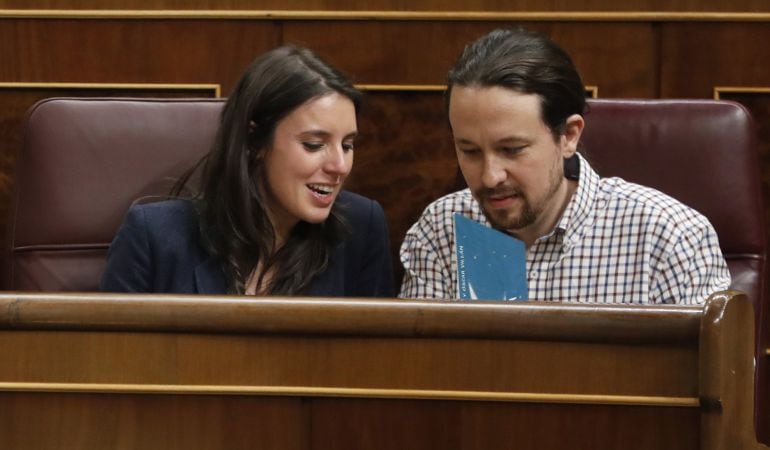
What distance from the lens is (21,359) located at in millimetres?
783

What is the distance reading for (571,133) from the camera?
1203 mm

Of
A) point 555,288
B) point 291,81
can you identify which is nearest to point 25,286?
point 291,81

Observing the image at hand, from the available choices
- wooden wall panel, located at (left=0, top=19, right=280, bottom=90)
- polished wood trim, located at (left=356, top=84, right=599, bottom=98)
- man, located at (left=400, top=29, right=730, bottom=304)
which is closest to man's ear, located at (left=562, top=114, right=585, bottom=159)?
man, located at (left=400, top=29, right=730, bottom=304)

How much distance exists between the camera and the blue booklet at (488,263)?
38.4 inches

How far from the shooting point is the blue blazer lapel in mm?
1256

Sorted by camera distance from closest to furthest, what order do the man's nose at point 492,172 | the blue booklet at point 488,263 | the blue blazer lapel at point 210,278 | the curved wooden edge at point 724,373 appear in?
the curved wooden edge at point 724,373
the blue booklet at point 488,263
the man's nose at point 492,172
the blue blazer lapel at point 210,278

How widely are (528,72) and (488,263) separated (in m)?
0.27

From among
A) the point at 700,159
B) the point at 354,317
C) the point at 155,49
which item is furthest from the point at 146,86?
the point at 354,317

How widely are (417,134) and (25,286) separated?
540mm

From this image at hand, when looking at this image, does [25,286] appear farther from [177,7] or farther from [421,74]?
[421,74]

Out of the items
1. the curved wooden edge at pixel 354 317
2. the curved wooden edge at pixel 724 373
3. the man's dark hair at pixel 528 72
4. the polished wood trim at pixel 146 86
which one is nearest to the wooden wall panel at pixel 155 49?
the polished wood trim at pixel 146 86

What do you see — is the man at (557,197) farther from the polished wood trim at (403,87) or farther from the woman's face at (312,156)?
the polished wood trim at (403,87)

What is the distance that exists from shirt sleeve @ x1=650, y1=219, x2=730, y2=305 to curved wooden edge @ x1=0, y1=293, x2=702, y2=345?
39 centimetres

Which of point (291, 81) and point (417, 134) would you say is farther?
point (417, 134)
